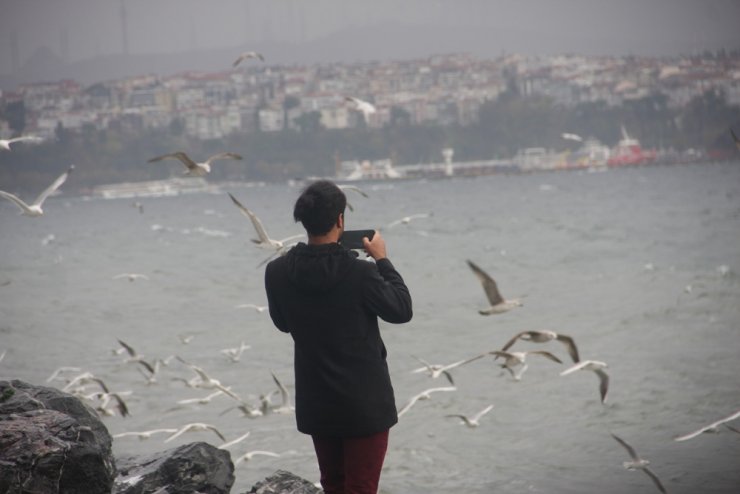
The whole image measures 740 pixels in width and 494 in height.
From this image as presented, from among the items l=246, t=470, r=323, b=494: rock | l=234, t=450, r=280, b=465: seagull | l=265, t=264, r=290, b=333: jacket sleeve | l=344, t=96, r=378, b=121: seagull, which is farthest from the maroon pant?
l=344, t=96, r=378, b=121: seagull

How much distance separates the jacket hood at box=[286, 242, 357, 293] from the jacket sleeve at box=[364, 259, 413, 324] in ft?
0.30

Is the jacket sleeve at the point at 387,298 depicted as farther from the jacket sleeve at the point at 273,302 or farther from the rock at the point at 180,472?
the rock at the point at 180,472

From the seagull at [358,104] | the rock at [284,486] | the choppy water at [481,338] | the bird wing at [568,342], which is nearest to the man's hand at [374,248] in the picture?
the rock at [284,486]

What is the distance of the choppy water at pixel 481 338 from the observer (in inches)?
411

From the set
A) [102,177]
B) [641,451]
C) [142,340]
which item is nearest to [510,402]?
[641,451]

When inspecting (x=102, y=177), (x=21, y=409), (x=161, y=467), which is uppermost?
(x=21, y=409)

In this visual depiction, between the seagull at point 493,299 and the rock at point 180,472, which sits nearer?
the rock at point 180,472

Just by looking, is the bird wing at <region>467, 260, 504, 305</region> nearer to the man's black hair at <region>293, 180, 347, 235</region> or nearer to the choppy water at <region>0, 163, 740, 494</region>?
the choppy water at <region>0, 163, 740, 494</region>

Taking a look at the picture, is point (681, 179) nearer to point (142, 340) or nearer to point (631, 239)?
point (631, 239)

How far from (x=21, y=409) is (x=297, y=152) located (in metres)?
112

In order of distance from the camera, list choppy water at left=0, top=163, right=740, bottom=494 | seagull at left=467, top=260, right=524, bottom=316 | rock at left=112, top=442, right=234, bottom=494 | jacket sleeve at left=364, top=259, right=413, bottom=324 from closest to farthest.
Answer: jacket sleeve at left=364, top=259, right=413, bottom=324 → rock at left=112, top=442, right=234, bottom=494 → seagull at left=467, top=260, right=524, bottom=316 → choppy water at left=0, top=163, right=740, bottom=494

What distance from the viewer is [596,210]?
63594mm


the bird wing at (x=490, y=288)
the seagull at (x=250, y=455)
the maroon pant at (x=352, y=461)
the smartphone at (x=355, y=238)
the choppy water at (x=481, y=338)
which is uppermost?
the smartphone at (x=355, y=238)

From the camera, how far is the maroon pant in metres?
3.82
